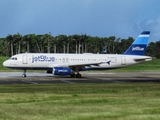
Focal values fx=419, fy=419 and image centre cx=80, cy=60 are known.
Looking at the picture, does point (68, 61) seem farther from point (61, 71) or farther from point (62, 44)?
point (62, 44)

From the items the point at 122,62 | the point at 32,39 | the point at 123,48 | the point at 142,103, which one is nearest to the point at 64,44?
the point at 32,39

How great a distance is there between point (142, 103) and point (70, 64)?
1291 inches

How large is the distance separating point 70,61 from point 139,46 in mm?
10506

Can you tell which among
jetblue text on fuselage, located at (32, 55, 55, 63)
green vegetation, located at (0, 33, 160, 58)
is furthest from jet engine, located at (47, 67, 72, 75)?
green vegetation, located at (0, 33, 160, 58)

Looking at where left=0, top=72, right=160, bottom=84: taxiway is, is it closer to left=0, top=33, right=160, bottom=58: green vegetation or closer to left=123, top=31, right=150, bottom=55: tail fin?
left=123, top=31, right=150, bottom=55: tail fin

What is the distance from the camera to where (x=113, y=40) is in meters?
189

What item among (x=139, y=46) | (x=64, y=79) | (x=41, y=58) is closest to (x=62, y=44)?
(x=139, y=46)

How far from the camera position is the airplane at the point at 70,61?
49469 millimetres

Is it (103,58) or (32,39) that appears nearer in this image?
(103,58)

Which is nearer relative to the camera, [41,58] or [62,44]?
[41,58]

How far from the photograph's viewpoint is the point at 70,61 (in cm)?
5134

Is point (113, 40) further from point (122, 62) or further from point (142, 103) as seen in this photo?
point (142, 103)

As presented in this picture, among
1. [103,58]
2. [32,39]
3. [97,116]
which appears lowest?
[97,116]

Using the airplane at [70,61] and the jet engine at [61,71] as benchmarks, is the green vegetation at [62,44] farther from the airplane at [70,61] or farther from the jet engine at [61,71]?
the jet engine at [61,71]
